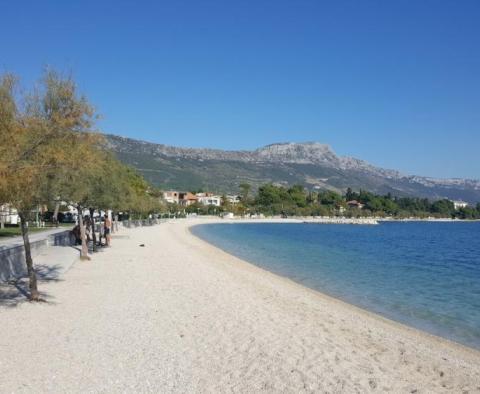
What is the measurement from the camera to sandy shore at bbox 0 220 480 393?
758 cm

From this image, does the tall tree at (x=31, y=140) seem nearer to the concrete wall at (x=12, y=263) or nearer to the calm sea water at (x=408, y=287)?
the concrete wall at (x=12, y=263)

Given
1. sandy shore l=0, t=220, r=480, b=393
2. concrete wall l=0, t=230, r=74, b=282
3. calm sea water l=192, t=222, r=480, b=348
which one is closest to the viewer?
sandy shore l=0, t=220, r=480, b=393

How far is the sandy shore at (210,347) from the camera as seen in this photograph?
24.9 ft

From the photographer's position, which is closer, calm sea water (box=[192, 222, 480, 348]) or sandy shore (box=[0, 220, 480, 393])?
sandy shore (box=[0, 220, 480, 393])

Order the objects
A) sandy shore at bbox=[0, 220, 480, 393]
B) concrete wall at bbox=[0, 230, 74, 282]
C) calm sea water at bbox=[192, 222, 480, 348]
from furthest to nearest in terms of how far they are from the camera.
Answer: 1. concrete wall at bbox=[0, 230, 74, 282]
2. calm sea water at bbox=[192, 222, 480, 348]
3. sandy shore at bbox=[0, 220, 480, 393]

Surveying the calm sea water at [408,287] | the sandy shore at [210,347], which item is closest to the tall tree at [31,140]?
the sandy shore at [210,347]

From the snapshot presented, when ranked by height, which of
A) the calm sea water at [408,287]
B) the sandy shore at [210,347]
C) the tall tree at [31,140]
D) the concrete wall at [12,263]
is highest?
the tall tree at [31,140]

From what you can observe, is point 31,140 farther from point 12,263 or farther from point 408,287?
point 408,287

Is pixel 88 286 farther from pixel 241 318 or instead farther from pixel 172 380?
pixel 172 380

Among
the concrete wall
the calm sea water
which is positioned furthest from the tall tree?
the calm sea water

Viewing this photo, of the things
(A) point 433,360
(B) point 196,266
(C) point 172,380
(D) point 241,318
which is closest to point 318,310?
(D) point 241,318

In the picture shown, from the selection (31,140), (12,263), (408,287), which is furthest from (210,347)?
(408,287)

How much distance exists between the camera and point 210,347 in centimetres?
948

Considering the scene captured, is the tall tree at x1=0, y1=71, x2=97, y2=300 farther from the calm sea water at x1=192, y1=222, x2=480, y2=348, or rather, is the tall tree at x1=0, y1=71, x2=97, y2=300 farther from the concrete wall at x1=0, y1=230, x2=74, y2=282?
the calm sea water at x1=192, y1=222, x2=480, y2=348
